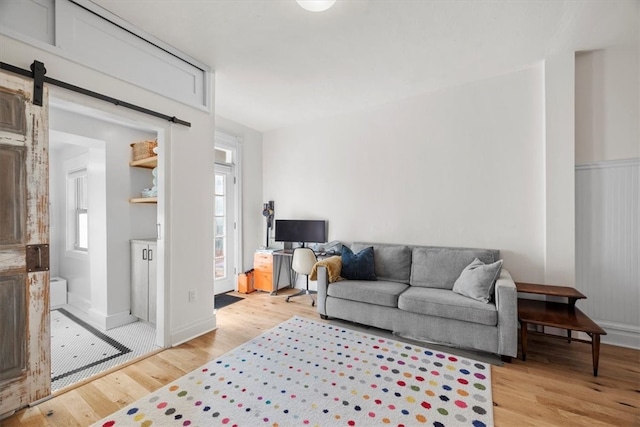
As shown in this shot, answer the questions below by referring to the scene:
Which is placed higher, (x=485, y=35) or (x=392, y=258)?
(x=485, y=35)

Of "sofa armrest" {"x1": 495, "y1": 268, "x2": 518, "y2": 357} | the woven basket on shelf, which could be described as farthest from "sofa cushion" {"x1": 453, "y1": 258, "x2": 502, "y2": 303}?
the woven basket on shelf

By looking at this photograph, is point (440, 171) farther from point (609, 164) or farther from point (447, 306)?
point (447, 306)

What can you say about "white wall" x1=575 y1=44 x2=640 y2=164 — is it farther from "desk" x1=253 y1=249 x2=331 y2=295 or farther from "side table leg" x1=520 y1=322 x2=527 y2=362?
"desk" x1=253 y1=249 x2=331 y2=295

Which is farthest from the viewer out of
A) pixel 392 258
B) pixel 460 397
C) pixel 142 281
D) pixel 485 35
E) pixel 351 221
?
pixel 351 221

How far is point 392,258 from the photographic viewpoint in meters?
3.48

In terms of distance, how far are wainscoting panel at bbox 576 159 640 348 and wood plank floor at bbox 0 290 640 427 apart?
28cm

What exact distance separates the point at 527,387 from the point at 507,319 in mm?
501

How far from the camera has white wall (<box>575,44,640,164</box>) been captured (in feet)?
8.66

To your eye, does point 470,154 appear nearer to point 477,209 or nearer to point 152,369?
point 477,209

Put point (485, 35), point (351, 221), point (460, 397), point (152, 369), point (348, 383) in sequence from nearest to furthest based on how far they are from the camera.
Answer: point (460, 397) < point (348, 383) < point (152, 369) < point (485, 35) < point (351, 221)

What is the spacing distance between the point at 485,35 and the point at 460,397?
2.88m

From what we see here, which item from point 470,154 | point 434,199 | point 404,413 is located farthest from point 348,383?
point 470,154

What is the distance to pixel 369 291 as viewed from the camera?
305 centimetres

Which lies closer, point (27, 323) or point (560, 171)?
point (27, 323)
